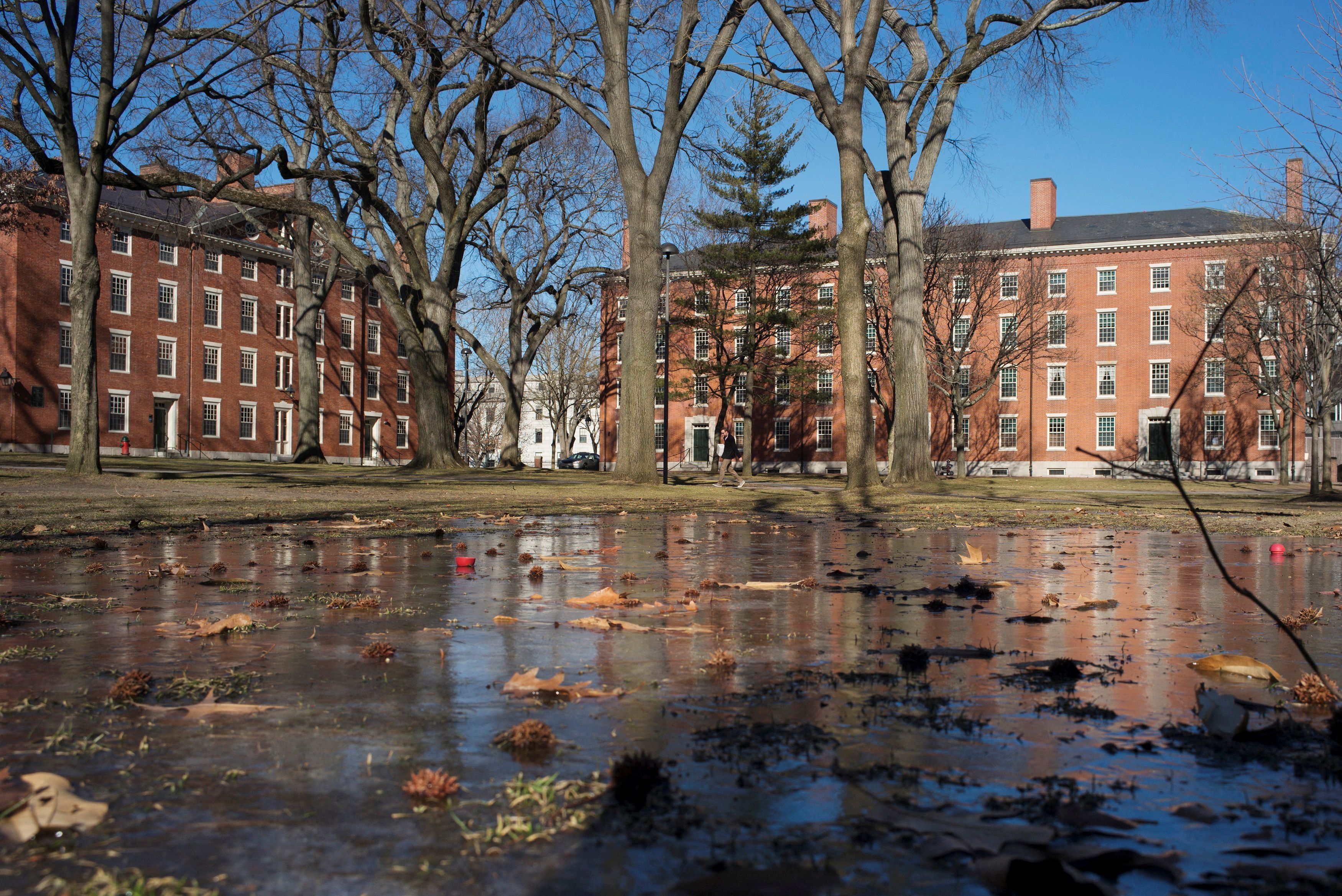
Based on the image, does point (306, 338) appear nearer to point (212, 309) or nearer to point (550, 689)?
point (212, 309)

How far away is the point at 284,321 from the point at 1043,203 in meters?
48.0

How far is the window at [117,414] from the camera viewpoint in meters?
53.0

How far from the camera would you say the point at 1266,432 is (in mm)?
59812

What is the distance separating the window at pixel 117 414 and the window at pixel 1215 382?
195 ft

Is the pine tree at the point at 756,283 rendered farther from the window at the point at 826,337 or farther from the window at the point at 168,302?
the window at the point at 168,302

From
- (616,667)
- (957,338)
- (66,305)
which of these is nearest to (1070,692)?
(616,667)

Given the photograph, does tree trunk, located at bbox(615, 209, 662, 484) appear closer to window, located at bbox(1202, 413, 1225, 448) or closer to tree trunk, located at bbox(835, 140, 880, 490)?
tree trunk, located at bbox(835, 140, 880, 490)

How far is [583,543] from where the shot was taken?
8.80 meters

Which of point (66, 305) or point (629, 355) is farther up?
point (66, 305)

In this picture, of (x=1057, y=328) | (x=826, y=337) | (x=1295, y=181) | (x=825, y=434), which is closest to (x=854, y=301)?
(x=1295, y=181)

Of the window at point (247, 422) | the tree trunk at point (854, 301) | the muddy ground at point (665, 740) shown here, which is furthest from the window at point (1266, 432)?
the muddy ground at point (665, 740)

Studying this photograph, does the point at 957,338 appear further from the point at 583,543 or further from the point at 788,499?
the point at 583,543

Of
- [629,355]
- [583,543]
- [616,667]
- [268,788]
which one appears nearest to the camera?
[268,788]

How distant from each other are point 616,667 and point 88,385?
20.0m
